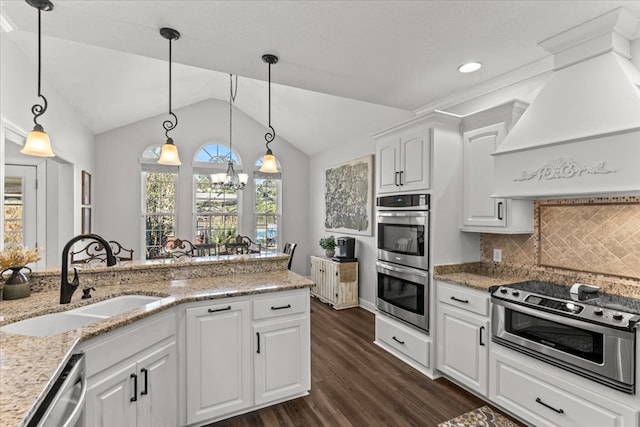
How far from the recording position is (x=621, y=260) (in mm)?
2172

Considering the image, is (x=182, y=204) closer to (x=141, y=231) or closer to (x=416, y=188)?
(x=141, y=231)

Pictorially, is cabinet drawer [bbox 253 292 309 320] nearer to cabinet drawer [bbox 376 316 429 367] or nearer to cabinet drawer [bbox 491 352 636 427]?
cabinet drawer [bbox 376 316 429 367]

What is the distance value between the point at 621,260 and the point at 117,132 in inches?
266

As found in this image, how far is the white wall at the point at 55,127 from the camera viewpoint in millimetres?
2287

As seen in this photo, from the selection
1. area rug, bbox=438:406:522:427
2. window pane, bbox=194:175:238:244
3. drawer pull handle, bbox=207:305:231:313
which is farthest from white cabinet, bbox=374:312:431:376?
window pane, bbox=194:175:238:244

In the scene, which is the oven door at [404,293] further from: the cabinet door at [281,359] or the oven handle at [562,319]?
the cabinet door at [281,359]

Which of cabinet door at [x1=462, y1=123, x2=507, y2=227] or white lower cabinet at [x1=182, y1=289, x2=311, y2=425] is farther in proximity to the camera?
cabinet door at [x1=462, y1=123, x2=507, y2=227]

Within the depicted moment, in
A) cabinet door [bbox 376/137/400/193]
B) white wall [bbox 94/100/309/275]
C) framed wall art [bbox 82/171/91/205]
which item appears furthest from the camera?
white wall [bbox 94/100/309/275]

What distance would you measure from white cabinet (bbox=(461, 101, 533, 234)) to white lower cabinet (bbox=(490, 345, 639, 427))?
1.02 m

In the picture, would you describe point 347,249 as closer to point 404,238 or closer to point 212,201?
point 404,238

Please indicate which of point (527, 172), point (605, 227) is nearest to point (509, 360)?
point (605, 227)

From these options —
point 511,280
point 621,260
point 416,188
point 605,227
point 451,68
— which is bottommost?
point 511,280

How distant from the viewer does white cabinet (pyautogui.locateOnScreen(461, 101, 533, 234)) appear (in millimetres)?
2598

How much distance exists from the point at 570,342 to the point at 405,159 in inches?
75.8
